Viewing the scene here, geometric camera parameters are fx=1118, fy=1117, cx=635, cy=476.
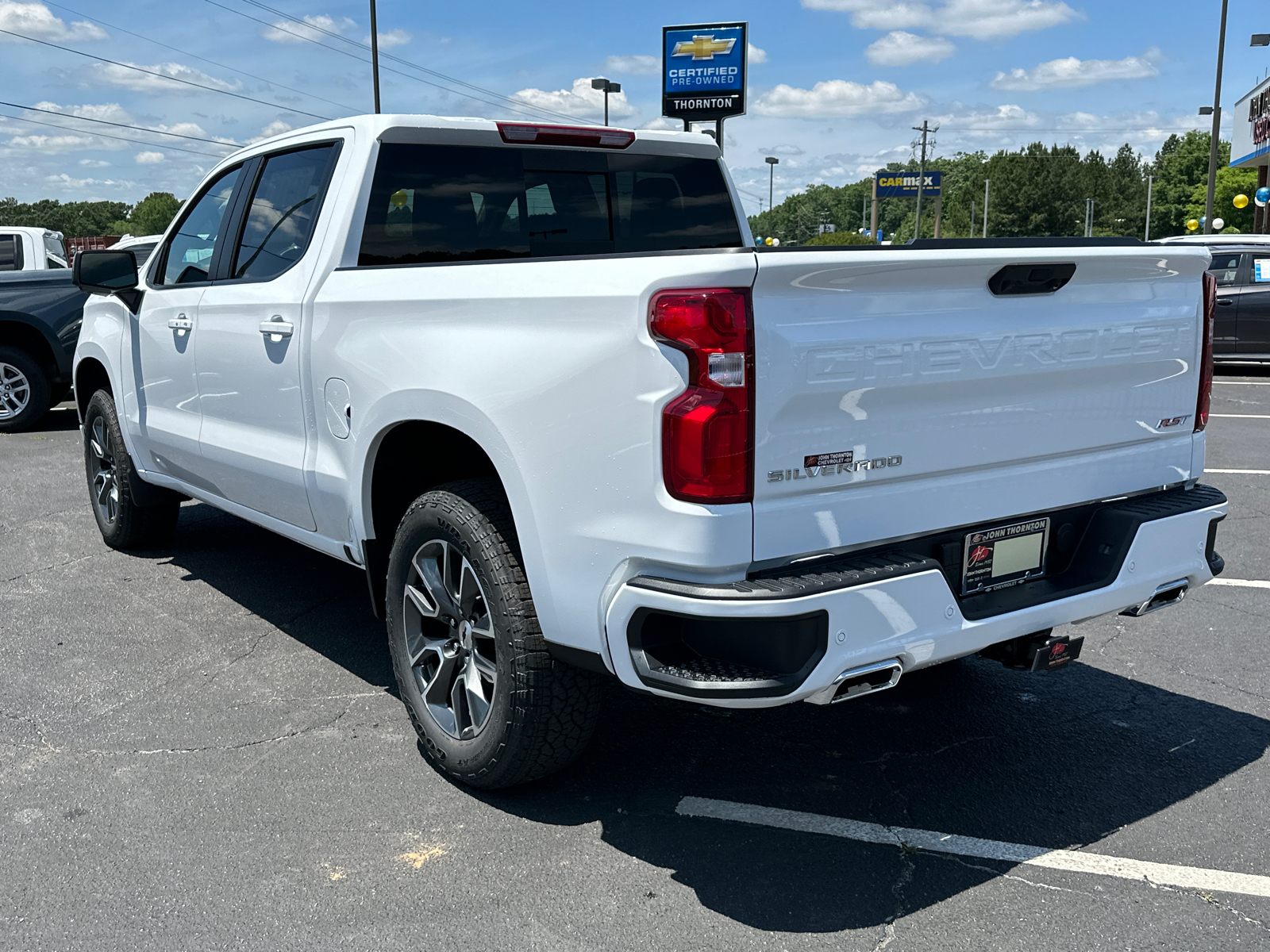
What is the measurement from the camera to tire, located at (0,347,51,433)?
1143cm

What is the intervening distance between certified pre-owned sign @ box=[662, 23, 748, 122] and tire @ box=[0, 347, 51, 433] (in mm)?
19662

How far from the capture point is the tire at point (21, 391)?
11.4m

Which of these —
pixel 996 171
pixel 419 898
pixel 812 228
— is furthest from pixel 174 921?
pixel 812 228

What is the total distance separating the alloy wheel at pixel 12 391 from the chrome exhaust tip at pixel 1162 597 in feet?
36.8

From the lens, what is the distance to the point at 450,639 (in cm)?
353

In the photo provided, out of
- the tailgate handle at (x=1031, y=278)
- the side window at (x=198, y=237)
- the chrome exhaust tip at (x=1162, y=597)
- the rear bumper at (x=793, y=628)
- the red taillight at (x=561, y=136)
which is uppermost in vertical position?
the red taillight at (x=561, y=136)

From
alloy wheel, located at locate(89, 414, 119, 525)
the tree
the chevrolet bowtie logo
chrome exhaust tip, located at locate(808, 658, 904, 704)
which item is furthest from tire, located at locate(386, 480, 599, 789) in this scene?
the tree

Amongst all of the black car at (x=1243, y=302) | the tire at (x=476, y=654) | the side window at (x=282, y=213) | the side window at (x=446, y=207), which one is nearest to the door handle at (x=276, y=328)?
the side window at (x=282, y=213)

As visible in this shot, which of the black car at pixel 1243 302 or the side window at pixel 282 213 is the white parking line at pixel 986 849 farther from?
the black car at pixel 1243 302

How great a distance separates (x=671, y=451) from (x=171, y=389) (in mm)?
3437

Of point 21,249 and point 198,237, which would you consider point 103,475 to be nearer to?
point 198,237

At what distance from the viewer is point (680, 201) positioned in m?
4.87

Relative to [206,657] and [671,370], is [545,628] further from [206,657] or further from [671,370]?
[206,657]

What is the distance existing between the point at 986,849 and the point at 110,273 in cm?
468
